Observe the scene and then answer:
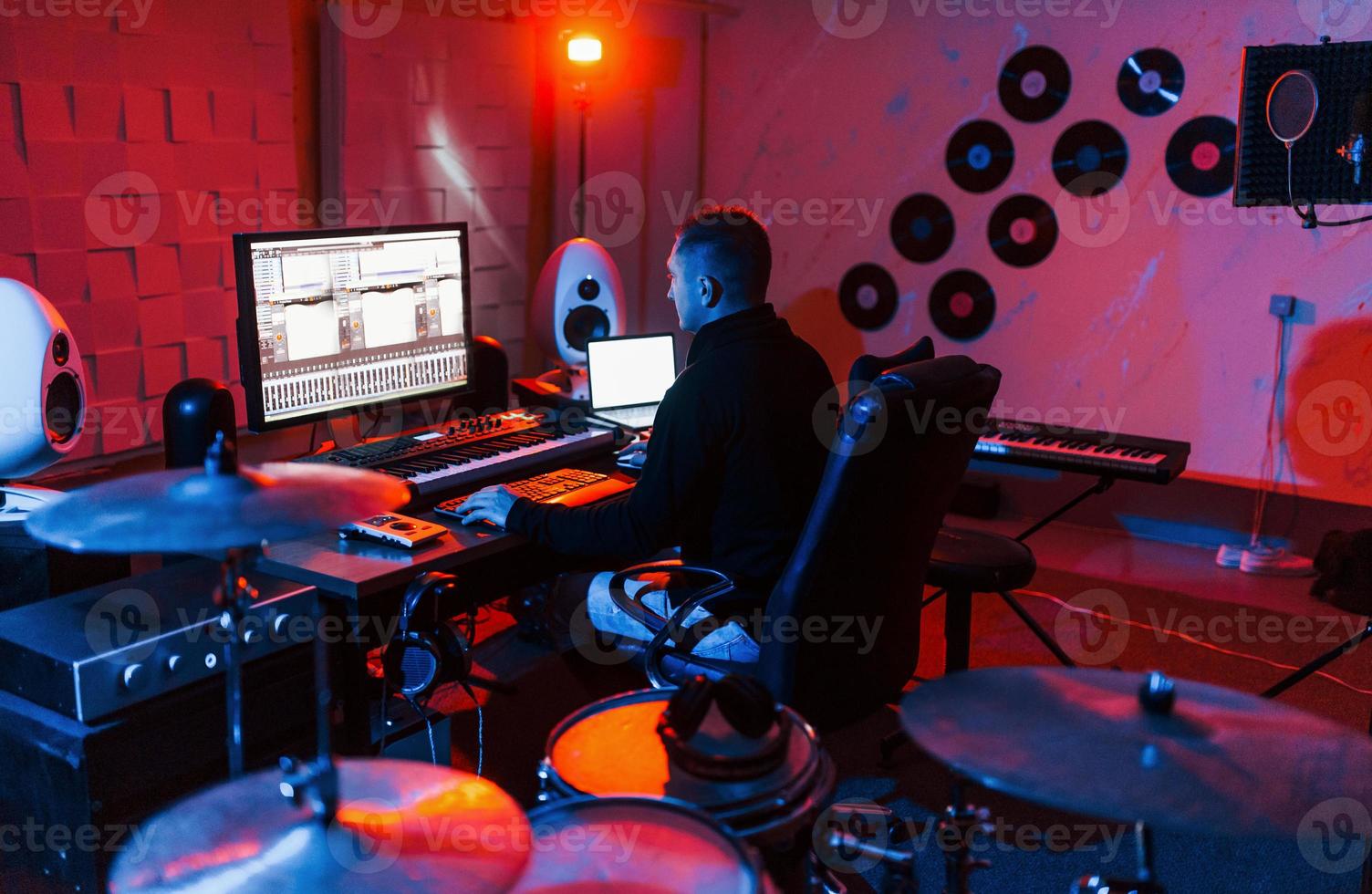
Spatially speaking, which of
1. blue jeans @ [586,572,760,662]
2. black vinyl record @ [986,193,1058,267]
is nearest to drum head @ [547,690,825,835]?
blue jeans @ [586,572,760,662]

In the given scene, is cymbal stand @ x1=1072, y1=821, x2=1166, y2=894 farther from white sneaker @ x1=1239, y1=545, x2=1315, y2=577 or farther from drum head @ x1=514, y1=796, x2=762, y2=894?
white sneaker @ x1=1239, y1=545, x2=1315, y2=577

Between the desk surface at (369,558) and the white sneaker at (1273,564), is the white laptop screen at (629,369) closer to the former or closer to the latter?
the desk surface at (369,558)

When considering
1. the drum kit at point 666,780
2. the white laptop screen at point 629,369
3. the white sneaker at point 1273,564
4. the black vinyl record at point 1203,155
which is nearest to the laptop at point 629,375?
the white laptop screen at point 629,369

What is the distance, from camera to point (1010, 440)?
3.71m

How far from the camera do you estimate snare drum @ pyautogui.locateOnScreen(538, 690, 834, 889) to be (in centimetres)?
145

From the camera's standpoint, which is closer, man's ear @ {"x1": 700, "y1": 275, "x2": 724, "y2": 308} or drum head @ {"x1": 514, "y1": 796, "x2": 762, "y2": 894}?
drum head @ {"x1": 514, "y1": 796, "x2": 762, "y2": 894}

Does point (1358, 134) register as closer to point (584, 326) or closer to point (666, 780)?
point (584, 326)

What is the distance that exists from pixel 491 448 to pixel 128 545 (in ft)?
5.58

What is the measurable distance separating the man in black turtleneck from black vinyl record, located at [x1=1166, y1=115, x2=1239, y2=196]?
2.73m

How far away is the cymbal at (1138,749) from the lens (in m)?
1.13

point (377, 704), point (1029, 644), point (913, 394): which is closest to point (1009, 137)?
point (1029, 644)

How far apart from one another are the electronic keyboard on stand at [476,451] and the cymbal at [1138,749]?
1576mm

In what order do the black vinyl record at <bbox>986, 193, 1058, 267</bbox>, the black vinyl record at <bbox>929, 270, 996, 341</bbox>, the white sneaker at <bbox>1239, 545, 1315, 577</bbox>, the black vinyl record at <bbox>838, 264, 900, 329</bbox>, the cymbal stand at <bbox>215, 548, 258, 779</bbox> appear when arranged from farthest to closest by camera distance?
1. the black vinyl record at <bbox>838, 264, 900, 329</bbox>
2. the black vinyl record at <bbox>929, 270, 996, 341</bbox>
3. the black vinyl record at <bbox>986, 193, 1058, 267</bbox>
4. the white sneaker at <bbox>1239, 545, 1315, 577</bbox>
5. the cymbal stand at <bbox>215, 548, 258, 779</bbox>

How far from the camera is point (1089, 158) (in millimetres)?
4707
